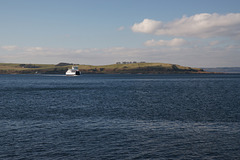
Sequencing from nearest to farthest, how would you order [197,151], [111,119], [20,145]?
[197,151] → [20,145] → [111,119]

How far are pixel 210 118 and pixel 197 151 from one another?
17836mm

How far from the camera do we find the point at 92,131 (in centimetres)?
3141

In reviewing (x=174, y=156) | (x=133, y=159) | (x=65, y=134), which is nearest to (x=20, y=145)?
(x=65, y=134)

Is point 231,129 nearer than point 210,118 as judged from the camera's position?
Yes

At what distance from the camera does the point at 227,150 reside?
2427 cm

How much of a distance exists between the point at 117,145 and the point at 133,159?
14.0 feet

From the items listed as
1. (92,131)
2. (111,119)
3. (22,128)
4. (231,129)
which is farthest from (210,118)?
(22,128)

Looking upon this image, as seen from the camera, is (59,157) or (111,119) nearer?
(59,157)

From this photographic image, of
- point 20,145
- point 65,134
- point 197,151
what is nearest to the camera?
point 197,151

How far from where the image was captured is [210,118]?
40.2 meters

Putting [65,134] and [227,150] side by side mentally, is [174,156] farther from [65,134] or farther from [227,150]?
[65,134]

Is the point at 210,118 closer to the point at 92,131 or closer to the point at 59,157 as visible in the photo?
the point at 92,131

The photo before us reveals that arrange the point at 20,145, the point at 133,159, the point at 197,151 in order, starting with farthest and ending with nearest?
the point at 20,145
the point at 197,151
the point at 133,159

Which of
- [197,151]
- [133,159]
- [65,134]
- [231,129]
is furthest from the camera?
[231,129]
